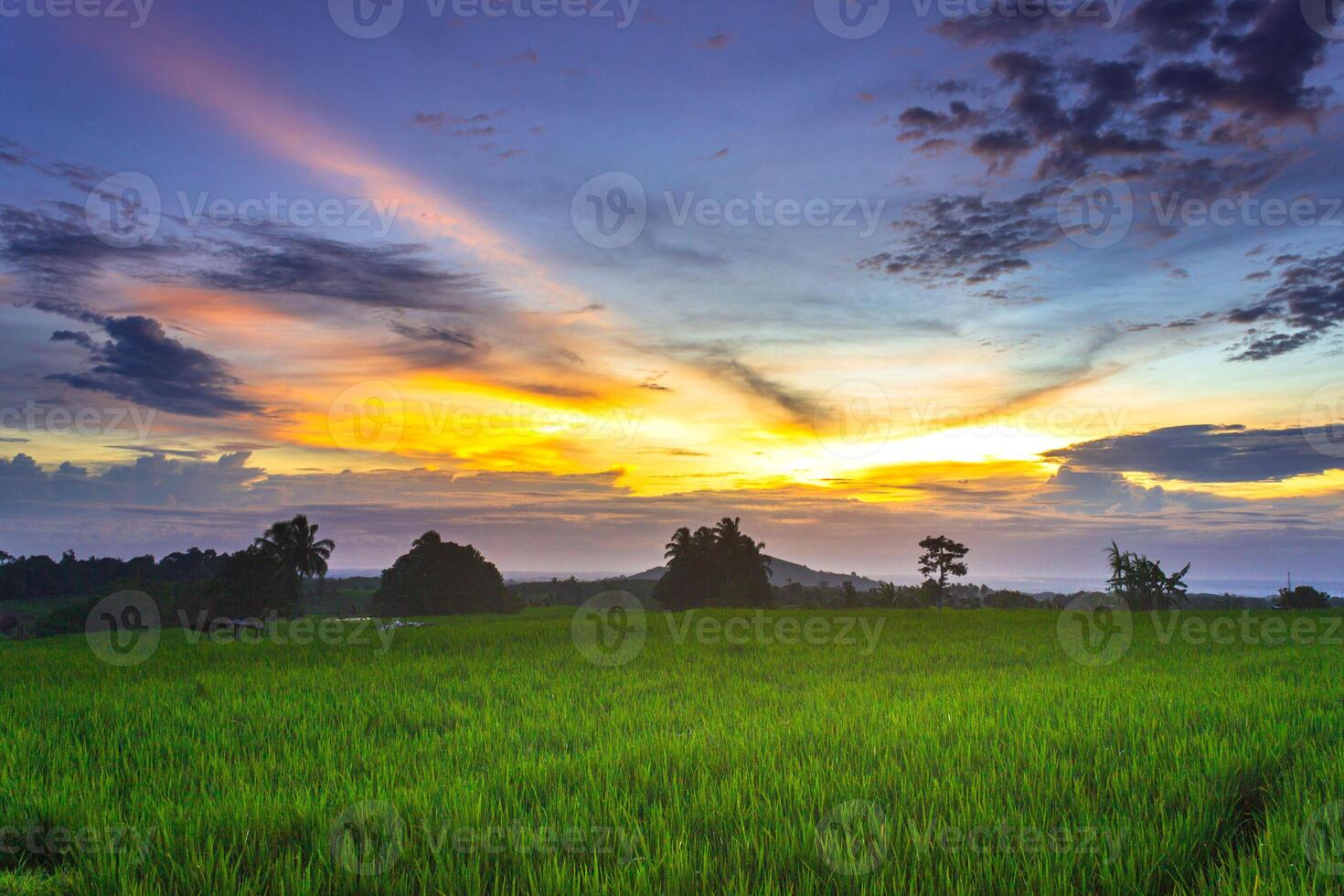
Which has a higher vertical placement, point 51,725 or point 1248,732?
point 1248,732

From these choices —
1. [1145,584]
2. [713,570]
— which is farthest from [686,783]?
[713,570]

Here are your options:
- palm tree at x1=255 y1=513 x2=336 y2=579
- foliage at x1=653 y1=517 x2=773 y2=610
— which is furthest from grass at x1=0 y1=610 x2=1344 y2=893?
palm tree at x1=255 y1=513 x2=336 y2=579

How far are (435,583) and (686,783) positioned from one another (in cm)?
5914

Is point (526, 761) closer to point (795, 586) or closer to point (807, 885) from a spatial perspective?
point (807, 885)

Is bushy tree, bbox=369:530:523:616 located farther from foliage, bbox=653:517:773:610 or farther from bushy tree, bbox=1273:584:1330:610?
bushy tree, bbox=1273:584:1330:610

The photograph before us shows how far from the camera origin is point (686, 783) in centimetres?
575

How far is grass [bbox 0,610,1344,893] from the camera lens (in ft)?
13.1

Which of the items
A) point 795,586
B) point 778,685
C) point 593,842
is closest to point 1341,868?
point 593,842

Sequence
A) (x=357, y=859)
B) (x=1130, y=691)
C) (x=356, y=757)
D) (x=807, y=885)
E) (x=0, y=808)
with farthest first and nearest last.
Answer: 1. (x=1130, y=691)
2. (x=356, y=757)
3. (x=0, y=808)
4. (x=357, y=859)
5. (x=807, y=885)

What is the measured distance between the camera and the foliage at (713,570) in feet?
203

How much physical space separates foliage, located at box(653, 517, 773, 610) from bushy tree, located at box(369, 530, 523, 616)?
1564 centimetres

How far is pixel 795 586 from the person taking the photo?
7200 centimetres

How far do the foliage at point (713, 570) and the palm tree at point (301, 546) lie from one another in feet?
130

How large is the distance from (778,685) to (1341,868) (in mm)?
8198
